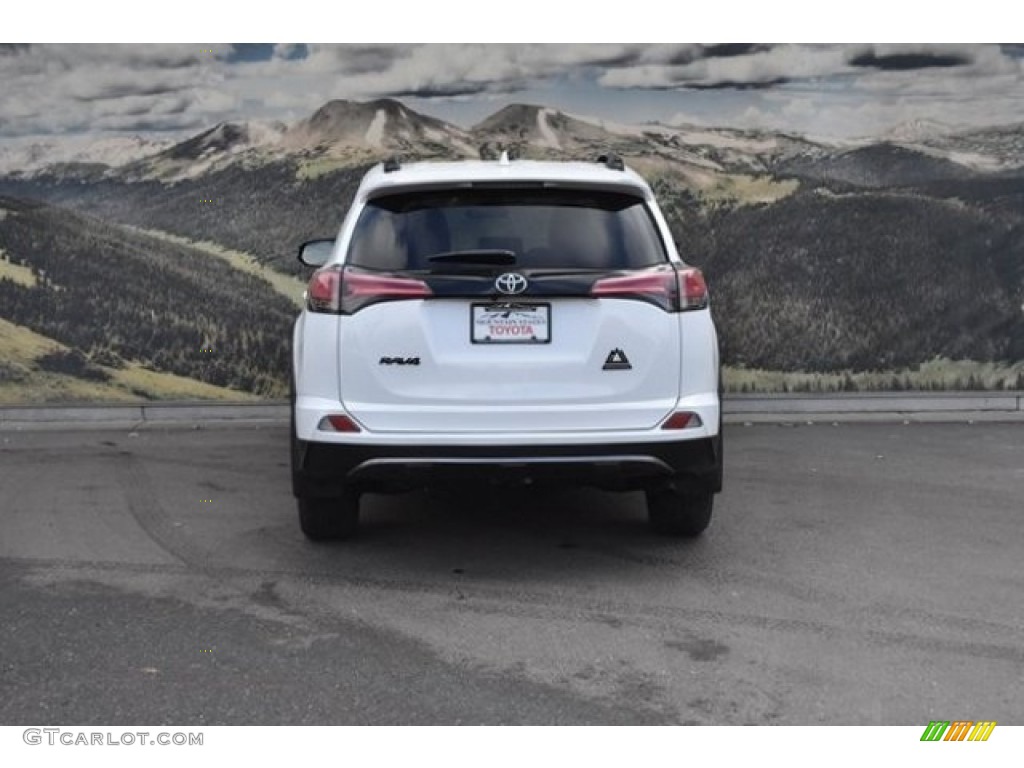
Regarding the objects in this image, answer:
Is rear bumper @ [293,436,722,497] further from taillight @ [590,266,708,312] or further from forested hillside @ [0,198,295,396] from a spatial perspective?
forested hillside @ [0,198,295,396]

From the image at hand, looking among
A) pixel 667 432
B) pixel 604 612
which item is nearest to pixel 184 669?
pixel 604 612

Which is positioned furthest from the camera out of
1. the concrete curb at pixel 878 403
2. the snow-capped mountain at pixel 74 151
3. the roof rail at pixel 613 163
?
the concrete curb at pixel 878 403

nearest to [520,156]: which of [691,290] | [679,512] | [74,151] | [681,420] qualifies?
[74,151]

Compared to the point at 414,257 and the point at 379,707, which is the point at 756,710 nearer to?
the point at 379,707

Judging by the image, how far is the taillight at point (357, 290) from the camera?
534cm

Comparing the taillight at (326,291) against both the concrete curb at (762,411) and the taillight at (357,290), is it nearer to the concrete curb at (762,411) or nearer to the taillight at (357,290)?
the taillight at (357,290)

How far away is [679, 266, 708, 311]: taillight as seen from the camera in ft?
18.0

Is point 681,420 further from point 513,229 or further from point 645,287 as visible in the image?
point 513,229

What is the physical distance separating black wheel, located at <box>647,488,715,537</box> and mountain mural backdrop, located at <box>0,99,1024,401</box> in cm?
409

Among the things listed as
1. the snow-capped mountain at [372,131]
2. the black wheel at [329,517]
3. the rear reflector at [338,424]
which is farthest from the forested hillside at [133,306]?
the rear reflector at [338,424]

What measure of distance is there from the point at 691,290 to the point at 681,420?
1.80 ft

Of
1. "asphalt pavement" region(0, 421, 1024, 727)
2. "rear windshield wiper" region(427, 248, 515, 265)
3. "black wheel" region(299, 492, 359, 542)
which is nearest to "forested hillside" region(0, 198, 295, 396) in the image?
"asphalt pavement" region(0, 421, 1024, 727)

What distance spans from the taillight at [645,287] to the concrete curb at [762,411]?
5057 millimetres

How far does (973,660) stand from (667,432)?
1.49 metres
